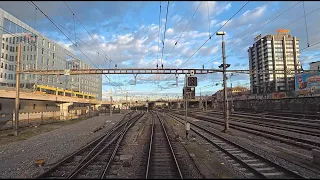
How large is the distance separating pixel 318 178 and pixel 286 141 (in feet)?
27.0

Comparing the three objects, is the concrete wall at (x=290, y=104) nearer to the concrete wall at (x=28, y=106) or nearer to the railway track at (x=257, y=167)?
the railway track at (x=257, y=167)

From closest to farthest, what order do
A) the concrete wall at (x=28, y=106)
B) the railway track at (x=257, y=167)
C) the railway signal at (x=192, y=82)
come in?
the railway track at (x=257, y=167), the railway signal at (x=192, y=82), the concrete wall at (x=28, y=106)

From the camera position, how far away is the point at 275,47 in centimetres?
11731

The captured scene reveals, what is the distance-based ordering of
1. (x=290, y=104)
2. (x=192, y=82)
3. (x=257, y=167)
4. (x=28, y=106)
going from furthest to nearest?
(x=290, y=104)
(x=28, y=106)
(x=192, y=82)
(x=257, y=167)

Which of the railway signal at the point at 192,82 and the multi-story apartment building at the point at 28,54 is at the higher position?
the multi-story apartment building at the point at 28,54

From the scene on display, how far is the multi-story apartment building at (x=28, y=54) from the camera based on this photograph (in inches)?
2082

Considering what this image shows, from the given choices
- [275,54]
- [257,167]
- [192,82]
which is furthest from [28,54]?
[275,54]

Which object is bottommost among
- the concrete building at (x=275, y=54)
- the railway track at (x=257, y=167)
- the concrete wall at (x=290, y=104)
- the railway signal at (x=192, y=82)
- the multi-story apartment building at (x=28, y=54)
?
the railway track at (x=257, y=167)

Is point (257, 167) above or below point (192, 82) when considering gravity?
below

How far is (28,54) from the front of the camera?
64.5m

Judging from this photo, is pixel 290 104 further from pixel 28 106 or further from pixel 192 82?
pixel 28 106

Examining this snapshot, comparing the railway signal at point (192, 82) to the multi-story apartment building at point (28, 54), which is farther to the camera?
the multi-story apartment building at point (28, 54)

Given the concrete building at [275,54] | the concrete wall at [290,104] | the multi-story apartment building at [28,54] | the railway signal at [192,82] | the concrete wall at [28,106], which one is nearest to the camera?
the railway signal at [192,82]

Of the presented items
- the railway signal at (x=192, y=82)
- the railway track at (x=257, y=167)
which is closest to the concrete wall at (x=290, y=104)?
the railway signal at (x=192, y=82)
